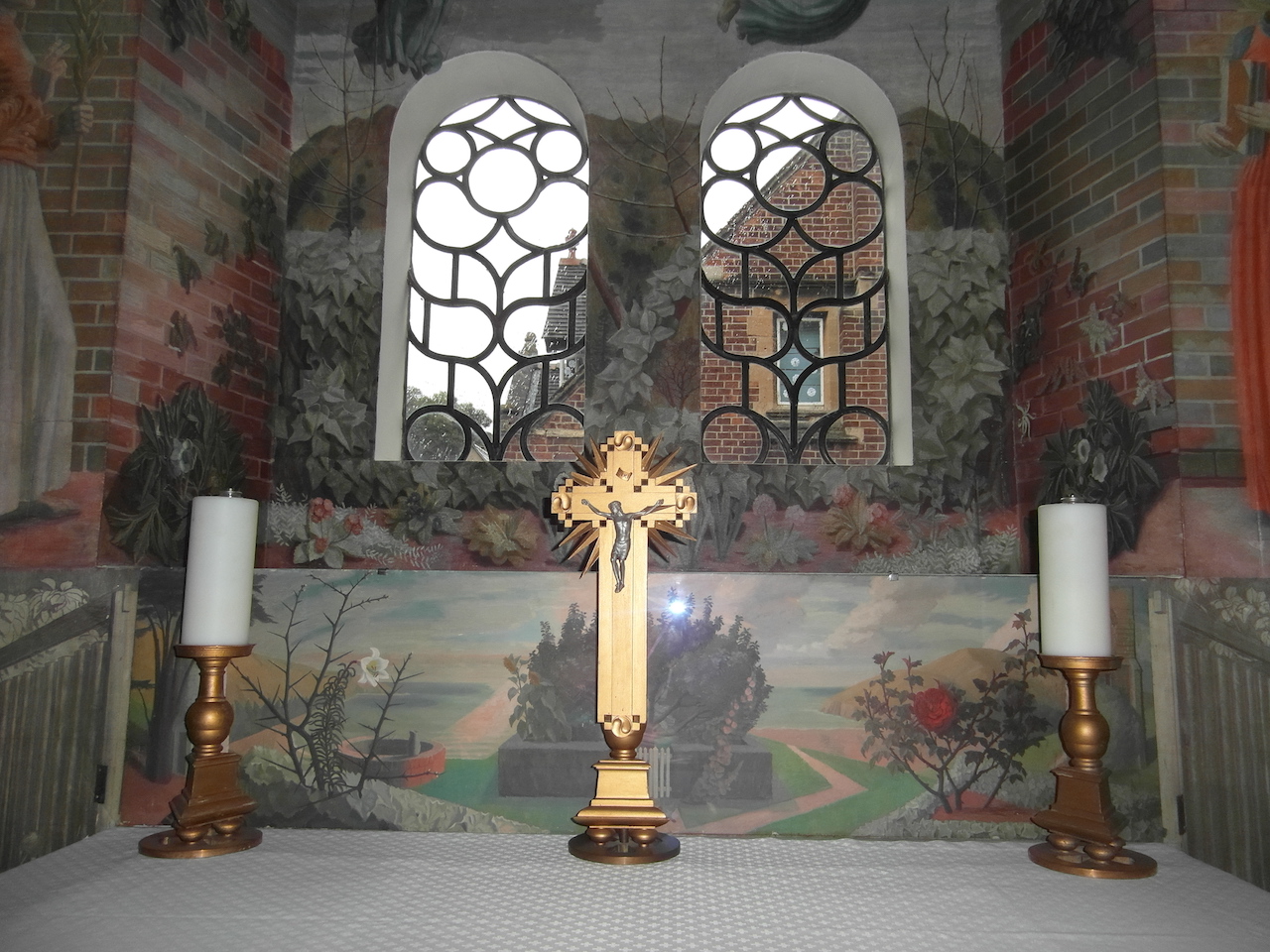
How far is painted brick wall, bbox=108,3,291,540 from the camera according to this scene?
11.1ft

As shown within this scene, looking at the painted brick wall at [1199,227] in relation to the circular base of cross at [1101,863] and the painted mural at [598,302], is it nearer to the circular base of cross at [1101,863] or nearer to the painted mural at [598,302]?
the painted mural at [598,302]

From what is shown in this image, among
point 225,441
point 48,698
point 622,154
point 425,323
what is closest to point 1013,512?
point 622,154

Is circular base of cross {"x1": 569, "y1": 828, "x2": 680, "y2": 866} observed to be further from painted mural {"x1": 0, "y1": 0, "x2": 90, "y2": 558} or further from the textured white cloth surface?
painted mural {"x1": 0, "y1": 0, "x2": 90, "y2": 558}

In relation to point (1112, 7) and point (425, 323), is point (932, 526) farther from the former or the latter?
point (425, 323)

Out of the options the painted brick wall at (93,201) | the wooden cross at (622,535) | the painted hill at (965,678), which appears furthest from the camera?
the painted hill at (965,678)

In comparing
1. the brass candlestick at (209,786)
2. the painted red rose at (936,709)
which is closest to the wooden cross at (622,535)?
the painted red rose at (936,709)

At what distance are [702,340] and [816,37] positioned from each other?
1514 mm

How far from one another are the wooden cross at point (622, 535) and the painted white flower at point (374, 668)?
2.85 feet

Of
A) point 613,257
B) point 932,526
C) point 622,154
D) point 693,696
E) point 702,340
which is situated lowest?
point 693,696

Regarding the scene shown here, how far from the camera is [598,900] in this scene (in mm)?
2518

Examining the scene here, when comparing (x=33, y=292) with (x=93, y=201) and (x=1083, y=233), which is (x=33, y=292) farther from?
(x=1083, y=233)

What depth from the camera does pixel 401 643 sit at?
3436 millimetres

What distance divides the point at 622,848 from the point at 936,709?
125 cm

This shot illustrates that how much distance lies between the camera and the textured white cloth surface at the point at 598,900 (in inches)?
87.7
